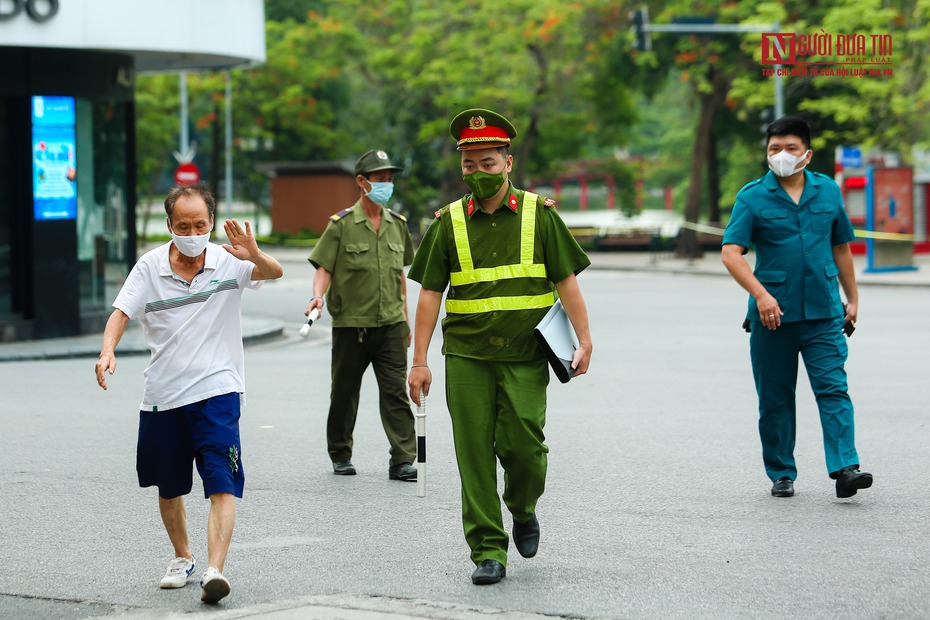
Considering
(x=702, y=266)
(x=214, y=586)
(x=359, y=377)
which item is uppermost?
(x=359, y=377)

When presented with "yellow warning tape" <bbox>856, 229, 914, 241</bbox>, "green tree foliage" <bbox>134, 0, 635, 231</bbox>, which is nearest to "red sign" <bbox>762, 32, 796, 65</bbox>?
"yellow warning tape" <bbox>856, 229, 914, 241</bbox>

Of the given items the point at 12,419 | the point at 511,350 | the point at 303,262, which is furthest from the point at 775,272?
the point at 303,262

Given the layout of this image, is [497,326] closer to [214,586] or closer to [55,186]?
[214,586]

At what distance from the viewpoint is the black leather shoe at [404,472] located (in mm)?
7863

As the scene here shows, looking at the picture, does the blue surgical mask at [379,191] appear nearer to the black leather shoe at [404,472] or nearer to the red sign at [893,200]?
the black leather shoe at [404,472]

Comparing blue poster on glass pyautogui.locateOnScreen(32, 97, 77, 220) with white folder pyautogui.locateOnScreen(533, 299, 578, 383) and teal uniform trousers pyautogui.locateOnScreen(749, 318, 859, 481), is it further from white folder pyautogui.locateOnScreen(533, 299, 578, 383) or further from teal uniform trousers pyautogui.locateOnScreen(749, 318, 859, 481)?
white folder pyautogui.locateOnScreen(533, 299, 578, 383)

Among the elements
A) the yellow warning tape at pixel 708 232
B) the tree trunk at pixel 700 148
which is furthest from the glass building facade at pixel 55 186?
the tree trunk at pixel 700 148

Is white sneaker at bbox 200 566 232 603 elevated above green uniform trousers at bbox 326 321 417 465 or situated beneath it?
situated beneath

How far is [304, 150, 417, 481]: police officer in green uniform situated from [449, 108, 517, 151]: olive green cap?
2.65m

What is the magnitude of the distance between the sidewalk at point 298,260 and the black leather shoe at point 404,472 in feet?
25.9

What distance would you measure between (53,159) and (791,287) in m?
11.5

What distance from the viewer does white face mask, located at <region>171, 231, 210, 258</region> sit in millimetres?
5328

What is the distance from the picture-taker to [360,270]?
8.17 m

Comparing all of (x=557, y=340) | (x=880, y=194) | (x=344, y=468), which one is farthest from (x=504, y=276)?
(x=880, y=194)
